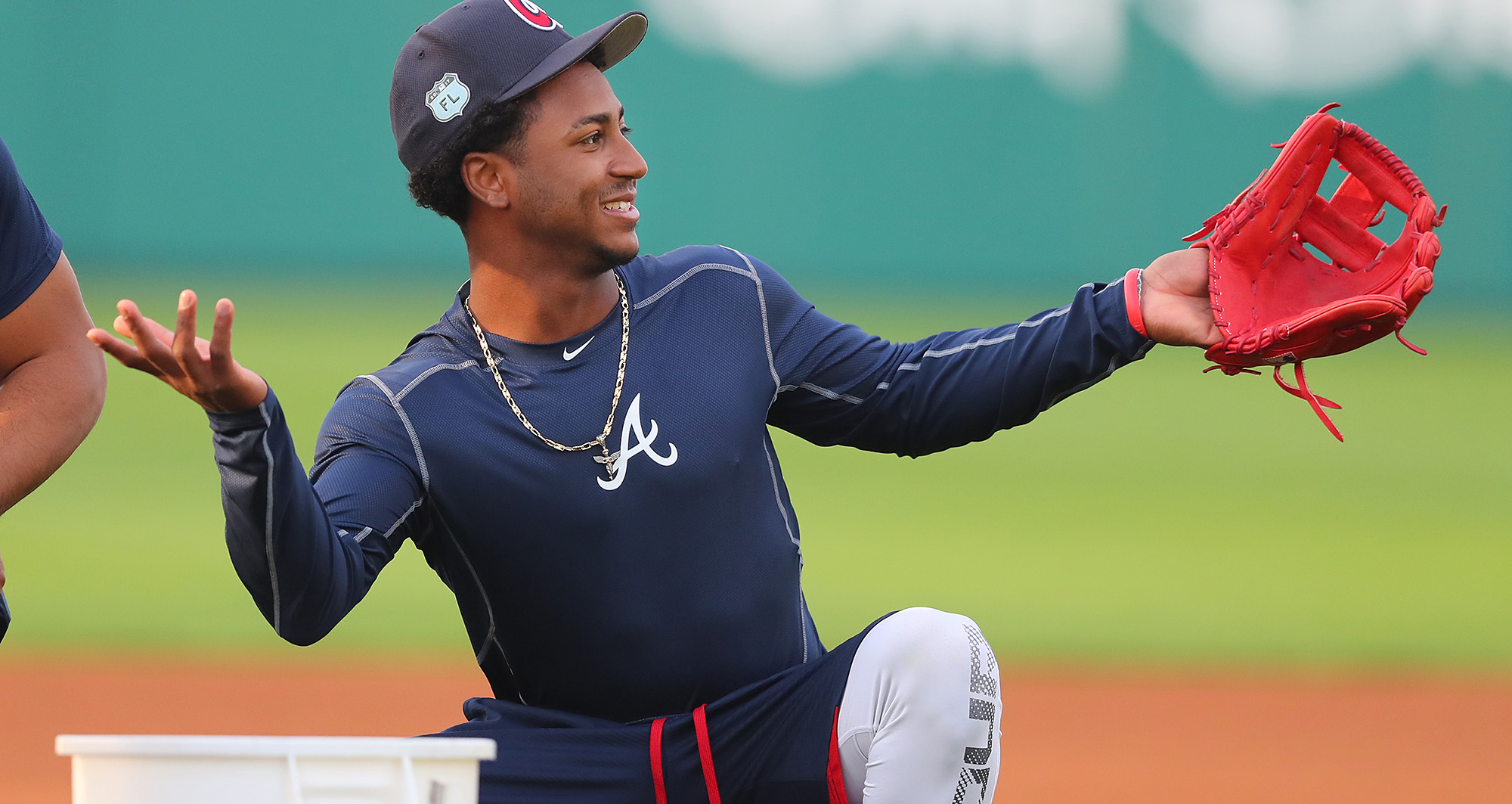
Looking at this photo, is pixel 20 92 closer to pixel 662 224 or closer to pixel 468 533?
pixel 662 224

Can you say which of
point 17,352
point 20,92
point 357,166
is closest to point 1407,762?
point 17,352

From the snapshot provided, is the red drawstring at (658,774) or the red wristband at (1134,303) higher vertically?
the red wristband at (1134,303)

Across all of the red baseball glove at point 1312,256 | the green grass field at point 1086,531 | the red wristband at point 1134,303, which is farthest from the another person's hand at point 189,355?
the green grass field at point 1086,531

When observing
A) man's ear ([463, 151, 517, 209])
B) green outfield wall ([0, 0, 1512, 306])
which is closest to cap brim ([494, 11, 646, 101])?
man's ear ([463, 151, 517, 209])

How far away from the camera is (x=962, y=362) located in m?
2.66

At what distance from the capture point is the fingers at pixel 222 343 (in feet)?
5.88

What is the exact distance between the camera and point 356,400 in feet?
8.16

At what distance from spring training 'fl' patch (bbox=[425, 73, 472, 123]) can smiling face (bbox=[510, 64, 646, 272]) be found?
0.12 meters

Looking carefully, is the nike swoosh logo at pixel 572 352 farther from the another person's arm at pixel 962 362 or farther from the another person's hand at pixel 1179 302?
the another person's hand at pixel 1179 302

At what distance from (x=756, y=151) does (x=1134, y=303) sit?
13888 millimetres

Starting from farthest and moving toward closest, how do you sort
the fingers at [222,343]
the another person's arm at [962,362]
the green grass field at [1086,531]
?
the green grass field at [1086,531]
the another person's arm at [962,362]
the fingers at [222,343]

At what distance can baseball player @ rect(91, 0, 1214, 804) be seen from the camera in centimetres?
236

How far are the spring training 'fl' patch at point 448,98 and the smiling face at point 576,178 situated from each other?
121mm

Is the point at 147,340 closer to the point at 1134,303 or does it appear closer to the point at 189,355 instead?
the point at 189,355
